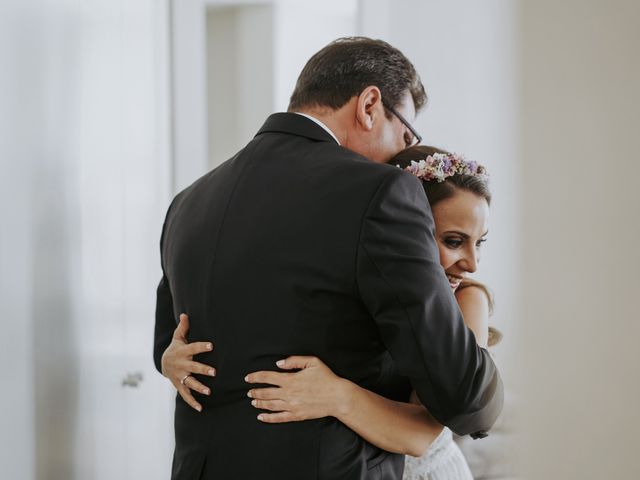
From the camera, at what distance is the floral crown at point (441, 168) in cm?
133

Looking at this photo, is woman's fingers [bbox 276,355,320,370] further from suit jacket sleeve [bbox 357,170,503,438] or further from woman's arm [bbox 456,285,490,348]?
woman's arm [bbox 456,285,490,348]

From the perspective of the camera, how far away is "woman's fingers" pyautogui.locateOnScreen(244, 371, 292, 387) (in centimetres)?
109

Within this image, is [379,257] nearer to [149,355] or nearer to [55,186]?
[55,186]

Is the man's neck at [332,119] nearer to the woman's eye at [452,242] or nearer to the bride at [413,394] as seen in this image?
the bride at [413,394]

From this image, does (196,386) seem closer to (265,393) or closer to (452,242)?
(265,393)

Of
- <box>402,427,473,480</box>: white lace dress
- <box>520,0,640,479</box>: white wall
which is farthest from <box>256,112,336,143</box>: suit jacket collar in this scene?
A: <box>520,0,640,479</box>: white wall

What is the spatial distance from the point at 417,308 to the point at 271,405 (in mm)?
284

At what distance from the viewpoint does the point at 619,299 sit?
191 millimetres

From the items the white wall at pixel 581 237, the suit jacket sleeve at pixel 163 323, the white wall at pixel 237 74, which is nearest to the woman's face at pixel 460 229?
the suit jacket sleeve at pixel 163 323

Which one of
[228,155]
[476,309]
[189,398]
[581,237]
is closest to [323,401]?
[189,398]

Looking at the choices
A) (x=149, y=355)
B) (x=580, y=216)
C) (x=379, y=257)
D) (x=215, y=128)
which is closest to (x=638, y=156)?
(x=580, y=216)

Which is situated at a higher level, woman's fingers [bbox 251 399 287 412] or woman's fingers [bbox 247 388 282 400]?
woman's fingers [bbox 247 388 282 400]

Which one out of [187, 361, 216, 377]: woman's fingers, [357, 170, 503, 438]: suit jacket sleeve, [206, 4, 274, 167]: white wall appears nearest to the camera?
[357, 170, 503, 438]: suit jacket sleeve

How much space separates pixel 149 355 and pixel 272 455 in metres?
1.16
